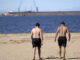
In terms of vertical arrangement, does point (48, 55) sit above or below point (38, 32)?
below

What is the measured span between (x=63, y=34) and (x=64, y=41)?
0.29 meters

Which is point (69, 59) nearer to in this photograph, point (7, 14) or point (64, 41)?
point (64, 41)

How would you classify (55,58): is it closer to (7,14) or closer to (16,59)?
(16,59)

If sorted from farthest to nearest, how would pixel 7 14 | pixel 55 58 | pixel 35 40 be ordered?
1. pixel 7 14
2. pixel 55 58
3. pixel 35 40

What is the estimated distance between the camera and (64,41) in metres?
9.91

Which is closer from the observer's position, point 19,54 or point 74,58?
point 74,58

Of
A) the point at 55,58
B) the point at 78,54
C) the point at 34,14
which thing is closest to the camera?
the point at 55,58

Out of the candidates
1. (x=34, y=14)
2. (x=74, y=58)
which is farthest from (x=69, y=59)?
(x=34, y=14)

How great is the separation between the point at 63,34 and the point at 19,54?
2.70 metres

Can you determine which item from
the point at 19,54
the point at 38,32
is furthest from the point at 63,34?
the point at 19,54

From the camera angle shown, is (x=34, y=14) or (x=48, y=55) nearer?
(x=48, y=55)

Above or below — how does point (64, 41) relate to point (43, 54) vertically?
above

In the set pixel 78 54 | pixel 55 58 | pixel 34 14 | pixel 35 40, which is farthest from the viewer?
pixel 34 14

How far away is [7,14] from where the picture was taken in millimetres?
193250
